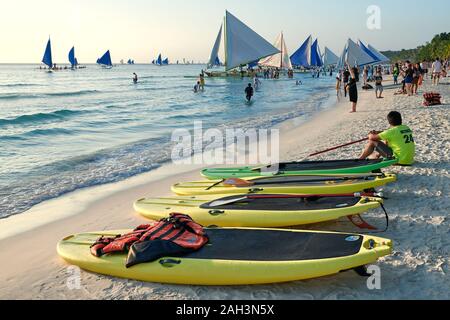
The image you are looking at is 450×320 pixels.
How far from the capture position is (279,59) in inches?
2103

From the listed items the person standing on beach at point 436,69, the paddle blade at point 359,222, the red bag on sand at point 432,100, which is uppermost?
the person standing on beach at point 436,69

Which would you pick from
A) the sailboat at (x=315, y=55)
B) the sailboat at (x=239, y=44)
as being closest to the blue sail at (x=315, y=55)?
the sailboat at (x=315, y=55)

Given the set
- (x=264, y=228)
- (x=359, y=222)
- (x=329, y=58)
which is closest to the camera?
(x=264, y=228)

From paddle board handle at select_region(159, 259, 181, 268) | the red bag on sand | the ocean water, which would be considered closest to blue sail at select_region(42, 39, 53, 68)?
the ocean water

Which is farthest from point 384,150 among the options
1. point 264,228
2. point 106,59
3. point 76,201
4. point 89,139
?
point 106,59

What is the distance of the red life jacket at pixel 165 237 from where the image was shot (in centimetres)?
427

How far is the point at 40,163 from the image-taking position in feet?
34.5

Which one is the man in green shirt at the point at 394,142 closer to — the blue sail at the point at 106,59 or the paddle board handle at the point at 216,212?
the paddle board handle at the point at 216,212

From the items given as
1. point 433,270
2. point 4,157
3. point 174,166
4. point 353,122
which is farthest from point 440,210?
point 4,157

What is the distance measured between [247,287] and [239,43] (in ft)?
97.6

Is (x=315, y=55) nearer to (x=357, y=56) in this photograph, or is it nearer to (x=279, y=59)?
(x=279, y=59)

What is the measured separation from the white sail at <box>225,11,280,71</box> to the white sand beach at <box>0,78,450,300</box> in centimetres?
2319

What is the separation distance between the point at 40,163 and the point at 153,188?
169 inches

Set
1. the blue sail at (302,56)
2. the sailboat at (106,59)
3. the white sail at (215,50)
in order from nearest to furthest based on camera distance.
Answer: the white sail at (215,50)
the blue sail at (302,56)
the sailboat at (106,59)
